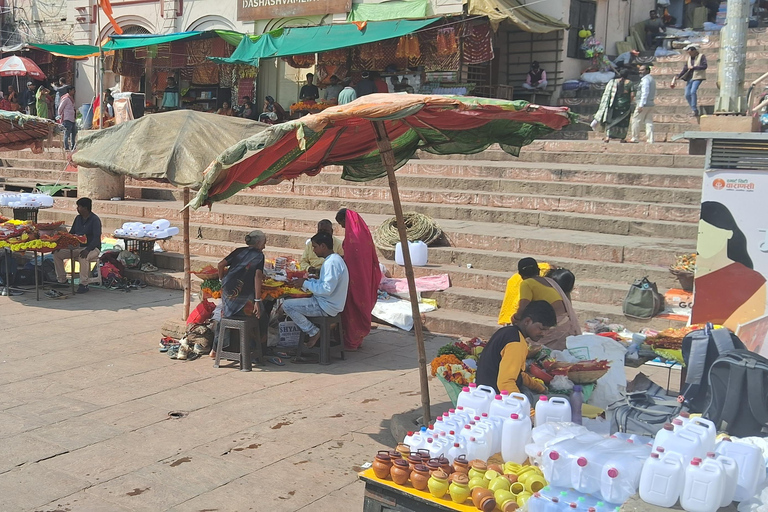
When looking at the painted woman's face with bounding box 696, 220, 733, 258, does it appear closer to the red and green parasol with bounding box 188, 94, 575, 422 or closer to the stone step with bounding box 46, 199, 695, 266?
the stone step with bounding box 46, 199, 695, 266

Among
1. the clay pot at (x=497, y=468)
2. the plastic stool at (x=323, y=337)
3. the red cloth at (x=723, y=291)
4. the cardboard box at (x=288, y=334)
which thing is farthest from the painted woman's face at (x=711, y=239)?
the clay pot at (x=497, y=468)

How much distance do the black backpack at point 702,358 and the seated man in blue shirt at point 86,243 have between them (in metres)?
8.23

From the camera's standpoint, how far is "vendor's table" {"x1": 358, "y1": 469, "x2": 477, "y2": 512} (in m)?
3.63

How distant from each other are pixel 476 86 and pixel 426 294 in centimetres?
1015

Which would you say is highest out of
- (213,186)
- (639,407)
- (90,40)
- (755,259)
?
(90,40)

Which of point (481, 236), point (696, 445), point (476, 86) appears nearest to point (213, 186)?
point (696, 445)

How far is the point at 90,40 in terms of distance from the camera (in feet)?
84.2

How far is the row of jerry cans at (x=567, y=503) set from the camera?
132 inches

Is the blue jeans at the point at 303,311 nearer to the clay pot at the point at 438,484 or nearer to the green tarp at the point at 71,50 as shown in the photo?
the clay pot at the point at 438,484

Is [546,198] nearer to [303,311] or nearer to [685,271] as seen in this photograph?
[685,271]

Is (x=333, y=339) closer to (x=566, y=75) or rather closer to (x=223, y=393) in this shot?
(x=223, y=393)

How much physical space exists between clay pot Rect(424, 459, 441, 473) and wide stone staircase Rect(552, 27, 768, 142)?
12221mm

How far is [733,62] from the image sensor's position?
9742mm

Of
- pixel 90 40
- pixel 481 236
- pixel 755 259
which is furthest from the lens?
pixel 90 40
